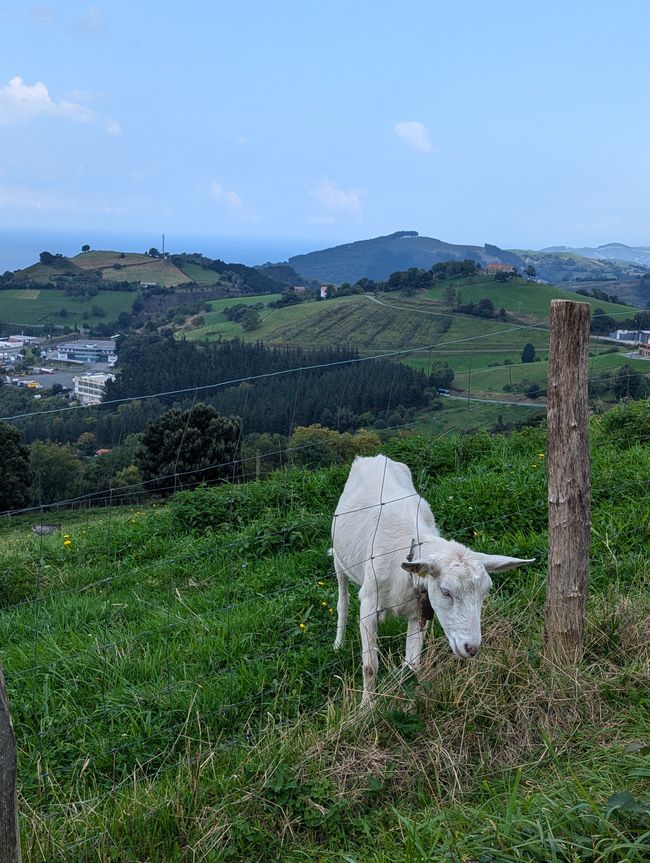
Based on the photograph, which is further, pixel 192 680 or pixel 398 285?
pixel 398 285

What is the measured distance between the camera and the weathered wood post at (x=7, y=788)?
2.46m

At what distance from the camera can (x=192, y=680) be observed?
4457mm

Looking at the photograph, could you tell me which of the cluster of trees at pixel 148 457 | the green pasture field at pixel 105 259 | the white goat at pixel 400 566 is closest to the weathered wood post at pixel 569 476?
the white goat at pixel 400 566

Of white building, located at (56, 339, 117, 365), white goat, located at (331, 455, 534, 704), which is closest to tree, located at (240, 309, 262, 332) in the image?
white building, located at (56, 339, 117, 365)

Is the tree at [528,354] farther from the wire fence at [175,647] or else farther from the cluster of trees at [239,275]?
the cluster of trees at [239,275]

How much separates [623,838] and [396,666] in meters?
2.03

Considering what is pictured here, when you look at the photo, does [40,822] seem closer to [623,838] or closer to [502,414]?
[623,838]

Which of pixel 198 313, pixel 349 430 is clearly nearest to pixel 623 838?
pixel 349 430

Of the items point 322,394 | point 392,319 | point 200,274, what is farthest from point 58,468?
point 200,274

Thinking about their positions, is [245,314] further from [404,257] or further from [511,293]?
[404,257]

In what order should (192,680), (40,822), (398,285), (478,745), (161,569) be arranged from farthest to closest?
(398,285), (161,569), (192,680), (478,745), (40,822)

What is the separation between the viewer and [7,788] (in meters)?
2.49

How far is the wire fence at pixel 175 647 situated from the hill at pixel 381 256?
144 metres

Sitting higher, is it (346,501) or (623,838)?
(346,501)
